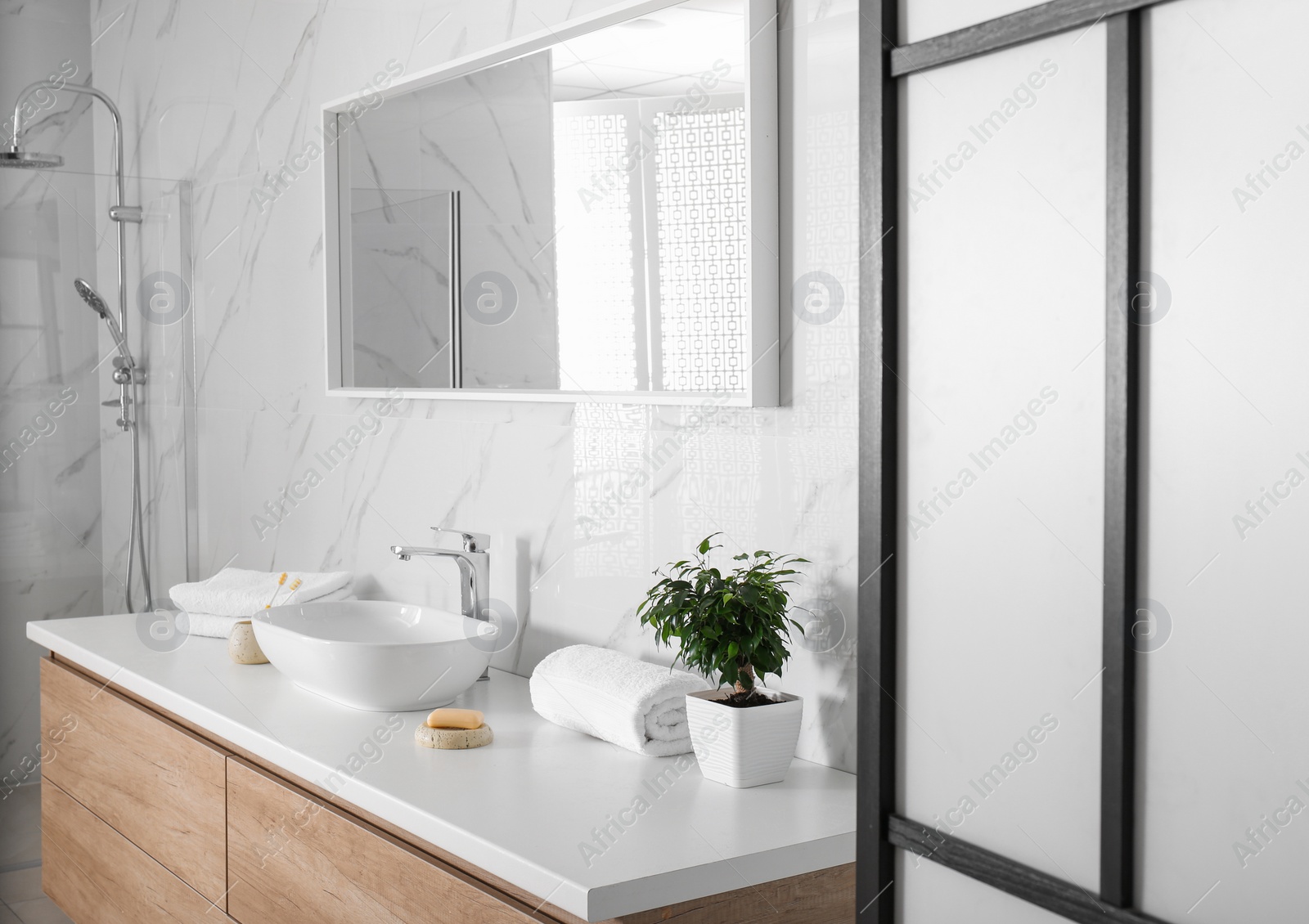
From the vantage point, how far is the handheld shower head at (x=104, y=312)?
3.08 meters

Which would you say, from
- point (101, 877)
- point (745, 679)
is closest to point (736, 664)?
point (745, 679)

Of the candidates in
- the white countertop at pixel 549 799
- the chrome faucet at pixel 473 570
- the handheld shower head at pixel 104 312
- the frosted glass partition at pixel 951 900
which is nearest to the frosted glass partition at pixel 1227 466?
the frosted glass partition at pixel 951 900

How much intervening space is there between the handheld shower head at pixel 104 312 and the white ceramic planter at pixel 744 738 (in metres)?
2.20

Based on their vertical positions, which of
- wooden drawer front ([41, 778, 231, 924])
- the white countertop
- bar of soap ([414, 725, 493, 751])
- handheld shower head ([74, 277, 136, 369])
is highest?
handheld shower head ([74, 277, 136, 369])

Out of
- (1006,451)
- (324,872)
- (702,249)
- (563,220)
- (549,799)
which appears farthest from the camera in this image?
(563,220)

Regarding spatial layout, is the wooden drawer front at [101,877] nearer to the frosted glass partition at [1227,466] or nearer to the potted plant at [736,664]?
the potted plant at [736,664]

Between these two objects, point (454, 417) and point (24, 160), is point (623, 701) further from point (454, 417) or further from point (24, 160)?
point (24, 160)

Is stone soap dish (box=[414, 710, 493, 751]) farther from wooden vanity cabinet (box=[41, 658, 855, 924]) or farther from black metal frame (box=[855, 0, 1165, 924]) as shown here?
black metal frame (box=[855, 0, 1165, 924])

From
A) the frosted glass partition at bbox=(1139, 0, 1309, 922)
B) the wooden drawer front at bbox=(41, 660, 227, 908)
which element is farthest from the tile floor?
the frosted glass partition at bbox=(1139, 0, 1309, 922)

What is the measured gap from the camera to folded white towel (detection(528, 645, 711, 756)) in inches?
63.3

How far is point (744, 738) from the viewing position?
149cm

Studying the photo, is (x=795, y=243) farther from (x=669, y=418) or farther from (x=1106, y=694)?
(x=1106, y=694)

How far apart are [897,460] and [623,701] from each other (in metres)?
0.67

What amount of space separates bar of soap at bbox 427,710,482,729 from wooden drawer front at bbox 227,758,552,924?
0.19 m
